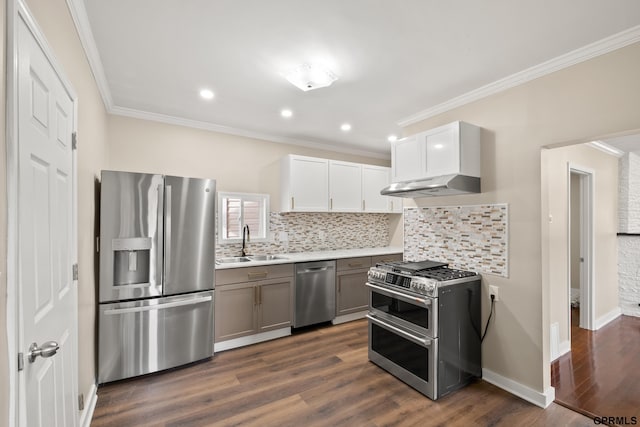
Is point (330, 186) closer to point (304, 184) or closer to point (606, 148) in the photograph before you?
point (304, 184)

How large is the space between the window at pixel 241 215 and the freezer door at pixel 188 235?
0.71 metres

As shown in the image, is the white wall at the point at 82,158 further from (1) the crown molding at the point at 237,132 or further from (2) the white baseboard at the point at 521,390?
(2) the white baseboard at the point at 521,390

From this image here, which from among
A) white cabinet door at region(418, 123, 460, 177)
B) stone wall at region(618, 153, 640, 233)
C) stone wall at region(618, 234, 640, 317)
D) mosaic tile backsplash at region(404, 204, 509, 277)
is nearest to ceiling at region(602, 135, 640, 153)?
stone wall at region(618, 153, 640, 233)

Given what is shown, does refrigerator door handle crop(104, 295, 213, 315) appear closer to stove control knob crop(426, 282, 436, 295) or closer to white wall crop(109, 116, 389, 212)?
white wall crop(109, 116, 389, 212)

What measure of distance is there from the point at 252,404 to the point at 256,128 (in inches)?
119

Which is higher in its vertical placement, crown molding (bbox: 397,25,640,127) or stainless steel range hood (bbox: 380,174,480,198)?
crown molding (bbox: 397,25,640,127)

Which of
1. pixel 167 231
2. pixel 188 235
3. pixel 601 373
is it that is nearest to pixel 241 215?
pixel 188 235

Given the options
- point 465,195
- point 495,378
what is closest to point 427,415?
point 495,378

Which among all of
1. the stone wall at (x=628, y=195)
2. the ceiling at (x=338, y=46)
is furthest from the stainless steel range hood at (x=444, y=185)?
the stone wall at (x=628, y=195)

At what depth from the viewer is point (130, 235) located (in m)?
2.62

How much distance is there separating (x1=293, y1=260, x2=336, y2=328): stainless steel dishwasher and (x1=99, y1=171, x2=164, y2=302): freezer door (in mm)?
1561

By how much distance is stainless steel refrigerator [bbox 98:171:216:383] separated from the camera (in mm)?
2535

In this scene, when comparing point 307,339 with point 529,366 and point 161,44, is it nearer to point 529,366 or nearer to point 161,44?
point 529,366

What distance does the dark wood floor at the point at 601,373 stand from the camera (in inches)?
87.1
